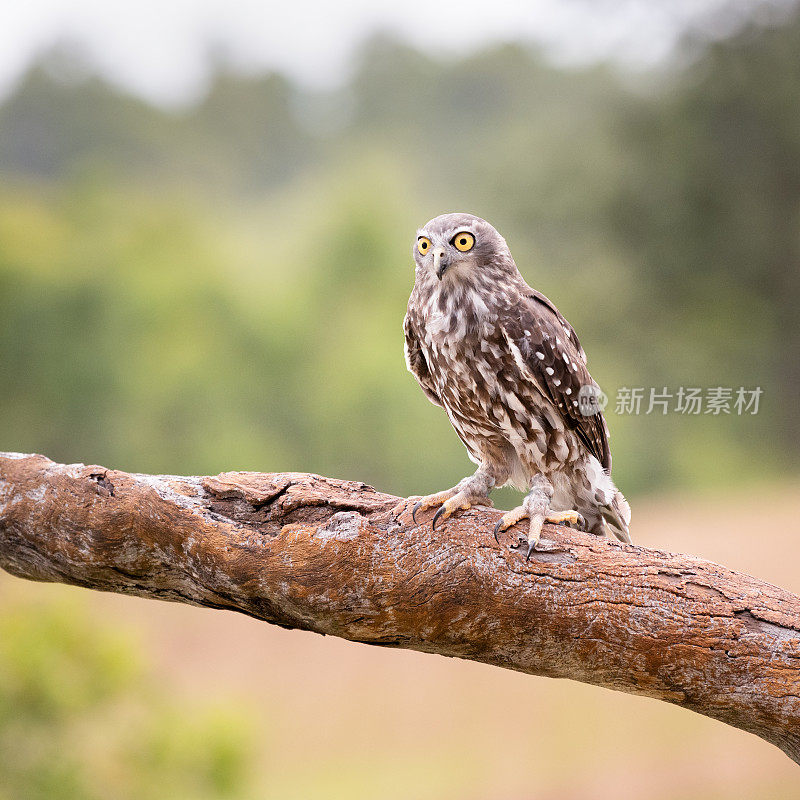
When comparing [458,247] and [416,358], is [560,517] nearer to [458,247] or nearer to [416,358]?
[416,358]

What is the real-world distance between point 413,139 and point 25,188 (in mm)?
3291

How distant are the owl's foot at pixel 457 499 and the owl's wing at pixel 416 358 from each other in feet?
1.20

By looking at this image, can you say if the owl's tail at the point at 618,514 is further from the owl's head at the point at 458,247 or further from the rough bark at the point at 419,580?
the owl's head at the point at 458,247

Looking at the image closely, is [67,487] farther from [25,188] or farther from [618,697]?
[25,188]

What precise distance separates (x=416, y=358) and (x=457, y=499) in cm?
54

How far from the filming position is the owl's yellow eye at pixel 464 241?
2668 mm

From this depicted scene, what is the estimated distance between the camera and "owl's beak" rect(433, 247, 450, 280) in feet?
8.68

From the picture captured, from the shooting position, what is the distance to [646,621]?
8.01 feet

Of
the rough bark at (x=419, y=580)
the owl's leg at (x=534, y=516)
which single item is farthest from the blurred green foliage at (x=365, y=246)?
the owl's leg at (x=534, y=516)

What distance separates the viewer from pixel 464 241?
268cm

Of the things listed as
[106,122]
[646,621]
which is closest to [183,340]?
[106,122]

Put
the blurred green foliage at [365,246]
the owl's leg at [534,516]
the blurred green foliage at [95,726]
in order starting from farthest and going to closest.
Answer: the blurred green foliage at [365,246] < the blurred green foliage at [95,726] < the owl's leg at [534,516]

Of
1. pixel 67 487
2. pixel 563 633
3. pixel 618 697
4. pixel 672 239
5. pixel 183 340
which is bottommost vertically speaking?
pixel 563 633

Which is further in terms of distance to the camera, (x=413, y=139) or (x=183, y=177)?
(x=413, y=139)
